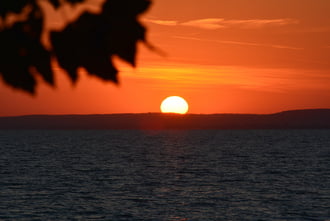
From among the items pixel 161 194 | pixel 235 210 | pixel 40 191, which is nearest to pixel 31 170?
pixel 40 191

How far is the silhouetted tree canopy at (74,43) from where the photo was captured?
6.98ft

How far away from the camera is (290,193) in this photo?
62.7 meters

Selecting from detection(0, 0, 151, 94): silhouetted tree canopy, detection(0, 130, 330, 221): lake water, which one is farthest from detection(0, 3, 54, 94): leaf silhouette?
detection(0, 130, 330, 221): lake water

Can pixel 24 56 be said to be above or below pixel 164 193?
above

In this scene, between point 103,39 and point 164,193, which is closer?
point 103,39

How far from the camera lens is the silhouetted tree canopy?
2.13 meters

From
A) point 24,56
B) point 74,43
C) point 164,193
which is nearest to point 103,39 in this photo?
point 74,43

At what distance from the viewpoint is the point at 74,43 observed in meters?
2.14

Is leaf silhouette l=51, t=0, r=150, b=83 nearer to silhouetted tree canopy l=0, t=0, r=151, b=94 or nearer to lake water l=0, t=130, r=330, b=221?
silhouetted tree canopy l=0, t=0, r=151, b=94

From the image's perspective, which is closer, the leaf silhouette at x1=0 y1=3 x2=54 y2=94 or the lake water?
the leaf silhouette at x1=0 y1=3 x2=54 y2=94

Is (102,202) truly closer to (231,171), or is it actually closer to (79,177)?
(79,177)

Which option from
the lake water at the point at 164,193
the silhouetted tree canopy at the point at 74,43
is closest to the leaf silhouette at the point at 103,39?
the silhouetted tree canopy at the point at 74,43

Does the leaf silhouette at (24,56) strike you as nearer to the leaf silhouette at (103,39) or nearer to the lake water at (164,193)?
the leaf silhouette at (103,39)

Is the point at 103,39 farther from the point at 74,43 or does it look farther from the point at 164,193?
the point at 164,193
